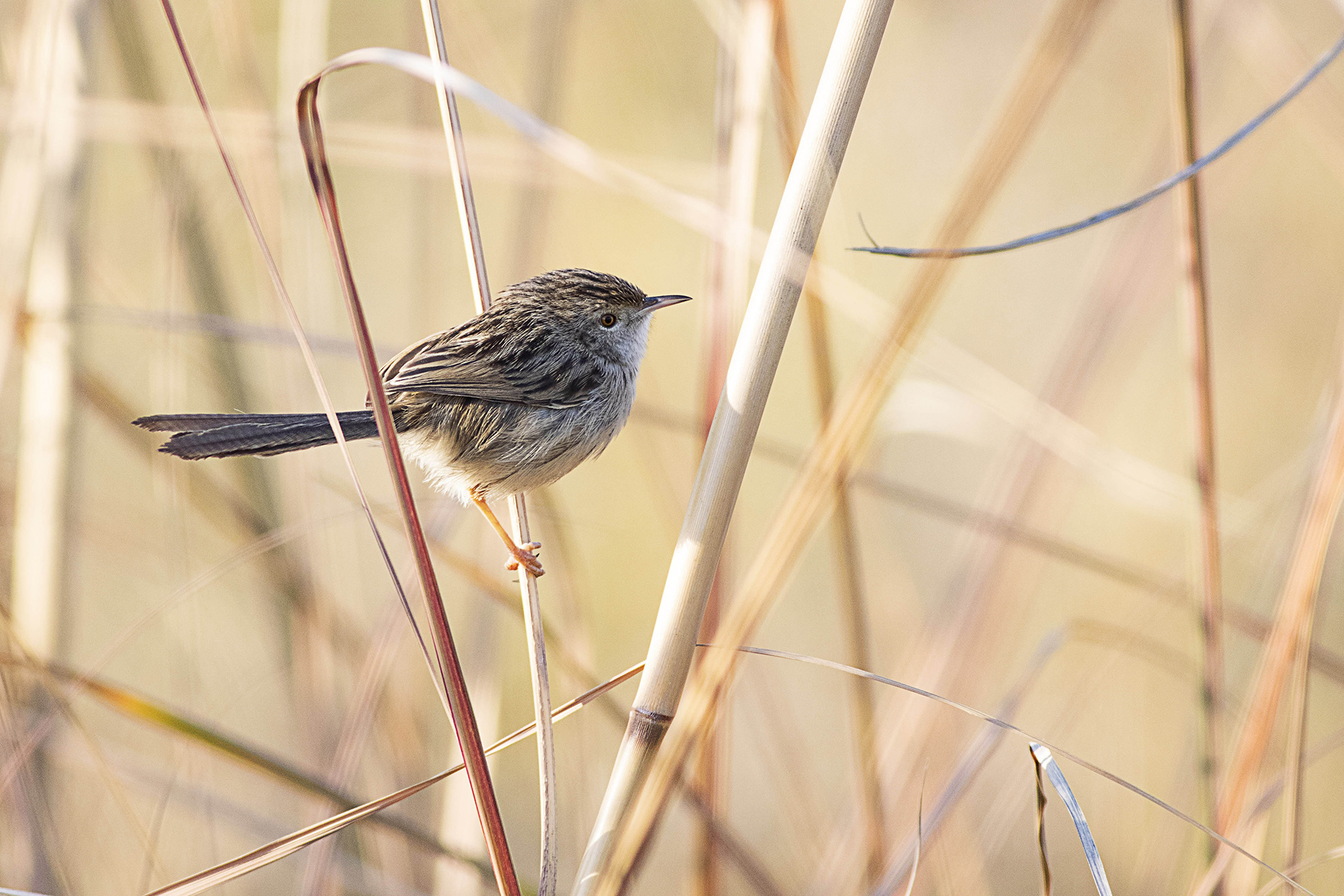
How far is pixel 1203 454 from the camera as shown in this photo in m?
1.89

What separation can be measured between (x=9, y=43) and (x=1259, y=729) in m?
3.42

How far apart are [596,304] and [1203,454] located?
1.56 meters

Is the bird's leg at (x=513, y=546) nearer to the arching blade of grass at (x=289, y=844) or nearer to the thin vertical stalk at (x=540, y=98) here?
the thin vertical stalk at (x=540, y=98)

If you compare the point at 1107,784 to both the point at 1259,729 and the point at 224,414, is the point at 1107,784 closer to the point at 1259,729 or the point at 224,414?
the point at 1259,729

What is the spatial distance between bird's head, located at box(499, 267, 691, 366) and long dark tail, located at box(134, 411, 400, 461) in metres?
0.86

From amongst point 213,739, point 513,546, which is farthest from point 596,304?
point 213,739

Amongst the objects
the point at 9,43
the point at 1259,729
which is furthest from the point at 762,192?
the point at 1259,729

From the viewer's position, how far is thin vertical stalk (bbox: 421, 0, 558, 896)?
1307 millimetres

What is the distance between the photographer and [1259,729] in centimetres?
176

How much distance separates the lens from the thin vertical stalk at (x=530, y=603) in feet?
4.29

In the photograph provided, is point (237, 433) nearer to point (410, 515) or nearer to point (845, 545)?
point (410, 515)

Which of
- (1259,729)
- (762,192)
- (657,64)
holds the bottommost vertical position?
(1259,729)

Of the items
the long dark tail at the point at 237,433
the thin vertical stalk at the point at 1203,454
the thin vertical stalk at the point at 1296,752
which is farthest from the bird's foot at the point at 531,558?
the thin vertical stalk at the point at 1296,752

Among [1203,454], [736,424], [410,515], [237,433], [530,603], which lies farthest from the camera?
[1203,454]
